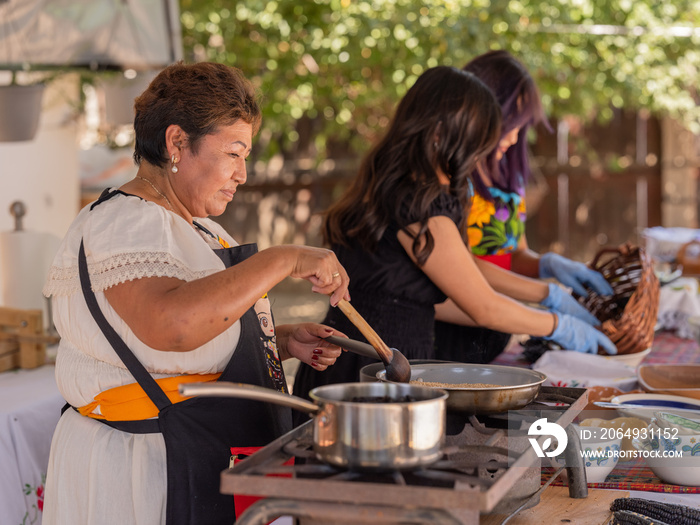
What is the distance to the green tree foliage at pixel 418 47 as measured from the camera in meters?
5.56

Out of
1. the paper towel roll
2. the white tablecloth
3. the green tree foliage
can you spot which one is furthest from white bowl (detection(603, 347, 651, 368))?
the green tree foliage

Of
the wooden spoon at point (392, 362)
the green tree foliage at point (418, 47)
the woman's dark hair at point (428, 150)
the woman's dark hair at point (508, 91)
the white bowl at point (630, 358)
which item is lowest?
the white bowl at point (630, 358)

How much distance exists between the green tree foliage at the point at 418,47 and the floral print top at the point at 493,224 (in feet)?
9.42

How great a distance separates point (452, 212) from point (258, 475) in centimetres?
121

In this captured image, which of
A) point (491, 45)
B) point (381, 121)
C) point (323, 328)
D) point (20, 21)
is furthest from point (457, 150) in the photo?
point (381, 121)

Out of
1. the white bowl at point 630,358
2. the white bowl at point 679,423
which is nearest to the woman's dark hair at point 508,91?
the white bowl at point 630,358

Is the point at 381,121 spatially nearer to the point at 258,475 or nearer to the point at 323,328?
the point at 323,328

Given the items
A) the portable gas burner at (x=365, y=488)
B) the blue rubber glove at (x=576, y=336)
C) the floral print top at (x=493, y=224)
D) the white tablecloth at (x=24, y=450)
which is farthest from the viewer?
the floral print top at (x=493, y=224)

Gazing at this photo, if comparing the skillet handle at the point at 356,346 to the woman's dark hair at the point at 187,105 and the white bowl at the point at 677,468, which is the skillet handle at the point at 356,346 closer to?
the woman's dark hair at the point at 187,105

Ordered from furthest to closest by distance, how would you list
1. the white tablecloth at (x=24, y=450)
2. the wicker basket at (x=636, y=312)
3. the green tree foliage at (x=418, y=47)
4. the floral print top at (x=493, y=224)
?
the green tree foliage at (x=418, y=47) → the floral print top at (x=493, y=224) → the wicker basket at (x=636, y=312) → the white tablecloth at (x=24, y=450)

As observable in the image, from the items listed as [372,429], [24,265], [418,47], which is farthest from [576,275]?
[418,47]

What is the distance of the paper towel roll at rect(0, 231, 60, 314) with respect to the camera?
8.88 ft

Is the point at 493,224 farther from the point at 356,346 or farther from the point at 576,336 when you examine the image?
the point at 356,346

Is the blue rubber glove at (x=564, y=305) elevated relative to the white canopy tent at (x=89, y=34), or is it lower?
lower
